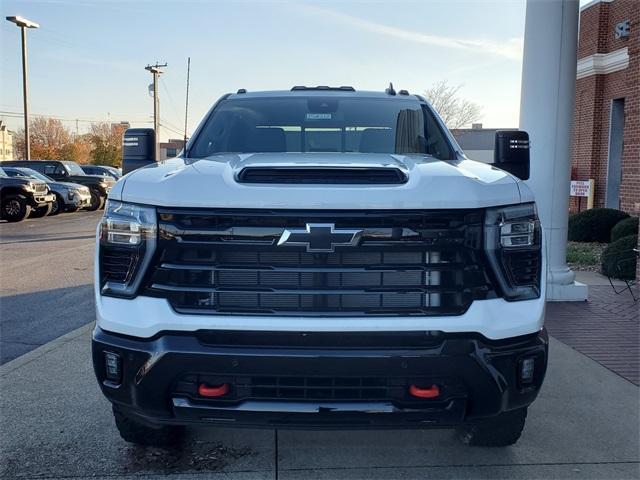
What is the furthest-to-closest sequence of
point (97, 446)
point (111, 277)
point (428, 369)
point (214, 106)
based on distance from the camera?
point (214, 106), point (97, 446), point (111, 277), point (428, 369)

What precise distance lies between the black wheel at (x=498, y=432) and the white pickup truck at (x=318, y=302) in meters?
0.44

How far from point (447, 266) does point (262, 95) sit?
245 cm

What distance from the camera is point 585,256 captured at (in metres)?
10.2

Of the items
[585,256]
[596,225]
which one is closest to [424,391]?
[585,256]

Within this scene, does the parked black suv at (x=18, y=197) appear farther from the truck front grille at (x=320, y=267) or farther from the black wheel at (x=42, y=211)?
the truck front grille at (x=320, y=267)

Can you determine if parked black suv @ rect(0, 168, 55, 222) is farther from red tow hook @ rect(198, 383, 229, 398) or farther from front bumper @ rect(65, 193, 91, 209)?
red tow hook @ rect(198, 383, 229, 398)

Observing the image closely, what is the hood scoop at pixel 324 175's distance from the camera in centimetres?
274

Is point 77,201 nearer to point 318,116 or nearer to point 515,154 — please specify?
point 318,116

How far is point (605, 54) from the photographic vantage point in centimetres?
1539

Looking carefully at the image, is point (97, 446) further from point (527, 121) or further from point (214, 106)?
point (527, 121)

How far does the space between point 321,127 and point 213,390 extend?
2.23m

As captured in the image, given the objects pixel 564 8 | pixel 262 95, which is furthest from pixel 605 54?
pixel 262 95

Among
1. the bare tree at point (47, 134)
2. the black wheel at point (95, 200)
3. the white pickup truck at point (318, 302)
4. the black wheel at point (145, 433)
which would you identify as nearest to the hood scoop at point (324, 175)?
the white pickup truck at point (318, 302)

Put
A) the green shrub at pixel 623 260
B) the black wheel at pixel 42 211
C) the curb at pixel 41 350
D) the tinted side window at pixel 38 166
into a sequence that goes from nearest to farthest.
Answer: the curb at pixel 41 350 < the green shrub at pixel 623 260 < the black wheel at pixel 42 211 < the tinted side window at pixel 38 166
